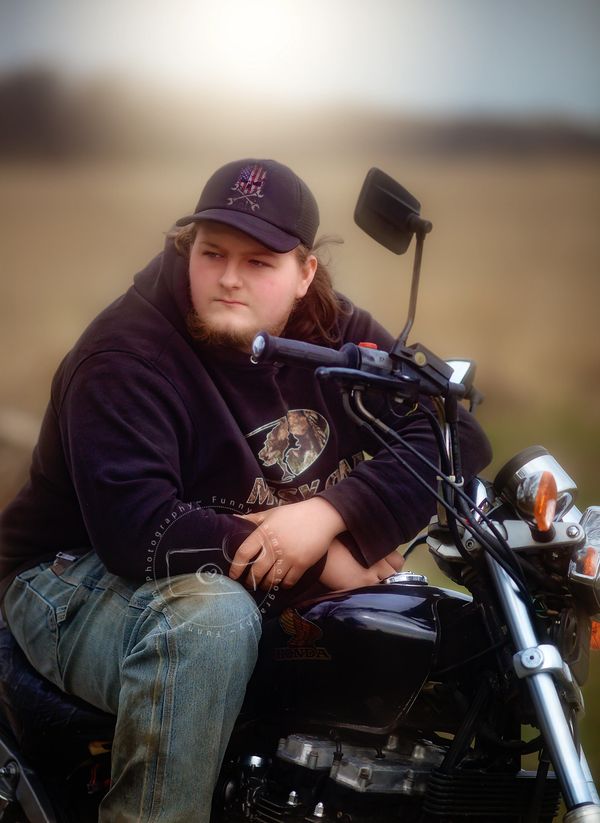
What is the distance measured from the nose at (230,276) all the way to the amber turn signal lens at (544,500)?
2.00 feet

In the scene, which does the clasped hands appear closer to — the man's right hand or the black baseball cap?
the man's right hand

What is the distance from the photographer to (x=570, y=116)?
3.10m

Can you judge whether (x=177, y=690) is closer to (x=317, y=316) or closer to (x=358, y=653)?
(x=358, y=653)

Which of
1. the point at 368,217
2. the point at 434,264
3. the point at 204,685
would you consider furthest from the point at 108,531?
the point at 434,264

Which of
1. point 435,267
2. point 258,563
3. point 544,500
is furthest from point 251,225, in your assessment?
point 435,267

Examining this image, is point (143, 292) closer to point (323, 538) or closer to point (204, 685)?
point (323, 538)

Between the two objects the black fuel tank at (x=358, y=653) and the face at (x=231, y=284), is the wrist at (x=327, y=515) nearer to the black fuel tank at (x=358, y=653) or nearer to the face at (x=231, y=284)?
the black fuel tank at (x=358, y=653)

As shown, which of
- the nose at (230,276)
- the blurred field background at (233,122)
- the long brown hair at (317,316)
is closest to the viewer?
the nose at (230,276)

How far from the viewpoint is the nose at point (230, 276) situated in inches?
56.1

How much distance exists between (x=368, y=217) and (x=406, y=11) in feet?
5.86

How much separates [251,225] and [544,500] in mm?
658

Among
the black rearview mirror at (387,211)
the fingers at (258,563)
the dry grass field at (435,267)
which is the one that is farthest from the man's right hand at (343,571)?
the dry grass field at (435,267)

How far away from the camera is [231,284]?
1.43 metres

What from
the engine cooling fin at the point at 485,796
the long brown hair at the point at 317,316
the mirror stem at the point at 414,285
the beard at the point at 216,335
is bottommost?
the engine cooling fin at the point at 485,796
